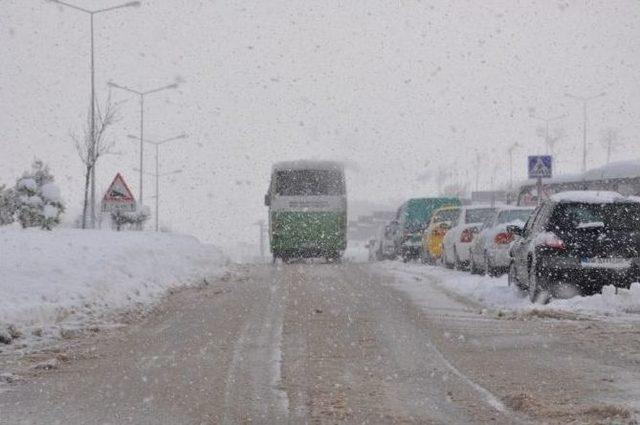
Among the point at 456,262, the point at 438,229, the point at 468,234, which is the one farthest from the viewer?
the point at 438,229

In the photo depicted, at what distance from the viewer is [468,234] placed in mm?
24641

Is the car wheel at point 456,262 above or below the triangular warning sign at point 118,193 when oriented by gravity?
below

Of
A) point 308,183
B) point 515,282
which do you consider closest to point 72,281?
point 515,282

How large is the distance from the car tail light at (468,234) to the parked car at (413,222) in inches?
383

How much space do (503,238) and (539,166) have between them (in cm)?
475

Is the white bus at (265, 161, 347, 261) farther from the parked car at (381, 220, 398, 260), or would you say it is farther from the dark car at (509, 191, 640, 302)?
the dark car at (509, 191, 640, 302)

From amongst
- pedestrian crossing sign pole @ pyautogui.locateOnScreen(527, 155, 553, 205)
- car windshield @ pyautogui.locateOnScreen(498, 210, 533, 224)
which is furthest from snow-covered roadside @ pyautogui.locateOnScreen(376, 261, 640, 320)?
pedestrian crossing sign pole @ pyautogui.locateOnScreen(527, 155, 553, 205)

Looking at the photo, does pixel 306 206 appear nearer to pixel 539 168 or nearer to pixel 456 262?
pixel 456 262

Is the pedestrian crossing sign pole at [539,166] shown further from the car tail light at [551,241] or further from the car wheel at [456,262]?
the car tail light at [551,241]

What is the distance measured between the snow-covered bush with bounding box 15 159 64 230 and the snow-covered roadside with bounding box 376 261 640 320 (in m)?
16.1

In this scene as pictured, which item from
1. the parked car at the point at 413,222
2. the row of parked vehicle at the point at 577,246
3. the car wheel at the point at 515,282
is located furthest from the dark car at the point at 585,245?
the parked car at the point at 413,222

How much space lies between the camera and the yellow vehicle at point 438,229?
3002 centimetres

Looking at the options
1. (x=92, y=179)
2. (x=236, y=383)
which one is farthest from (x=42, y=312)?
(x=92, y=179)

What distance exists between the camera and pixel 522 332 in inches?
456
